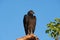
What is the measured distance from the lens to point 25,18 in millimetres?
11727

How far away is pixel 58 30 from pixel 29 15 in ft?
6.17

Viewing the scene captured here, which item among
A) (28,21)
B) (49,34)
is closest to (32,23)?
(28,21)

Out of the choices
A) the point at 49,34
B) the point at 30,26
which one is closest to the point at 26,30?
the point at 30,26

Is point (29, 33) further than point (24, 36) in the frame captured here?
Yes

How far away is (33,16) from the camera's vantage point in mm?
11984

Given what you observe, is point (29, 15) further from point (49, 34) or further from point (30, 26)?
point (49, 34)

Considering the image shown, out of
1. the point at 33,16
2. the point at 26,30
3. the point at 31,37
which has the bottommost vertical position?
the point at 31,37

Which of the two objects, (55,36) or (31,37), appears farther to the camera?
(55,36)

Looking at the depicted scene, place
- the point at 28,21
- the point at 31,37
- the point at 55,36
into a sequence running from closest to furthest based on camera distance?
1. the point at 31,37
2. the point at 55,36
3. the point at 28,21

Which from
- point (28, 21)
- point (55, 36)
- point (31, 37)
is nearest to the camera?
point (31, 37)

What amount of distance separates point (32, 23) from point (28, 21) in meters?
0.24

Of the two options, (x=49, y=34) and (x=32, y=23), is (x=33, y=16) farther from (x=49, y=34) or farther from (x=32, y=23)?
(x=49, y=34)

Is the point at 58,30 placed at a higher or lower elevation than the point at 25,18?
lower

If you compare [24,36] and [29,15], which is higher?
[29,15]
